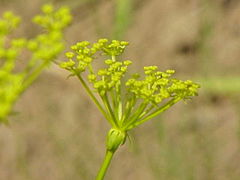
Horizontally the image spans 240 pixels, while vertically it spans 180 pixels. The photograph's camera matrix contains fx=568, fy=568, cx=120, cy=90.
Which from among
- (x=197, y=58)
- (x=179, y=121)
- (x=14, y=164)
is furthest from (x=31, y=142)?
(x=197, y=58)

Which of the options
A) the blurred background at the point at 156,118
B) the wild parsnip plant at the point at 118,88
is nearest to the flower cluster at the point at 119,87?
the wild parsnip plant at the point at 118,88

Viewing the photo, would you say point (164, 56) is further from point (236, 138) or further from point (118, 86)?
point (118, 86)

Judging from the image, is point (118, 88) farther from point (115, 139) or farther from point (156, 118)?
point (156, 118)

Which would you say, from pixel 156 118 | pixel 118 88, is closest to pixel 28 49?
pixel 118 88

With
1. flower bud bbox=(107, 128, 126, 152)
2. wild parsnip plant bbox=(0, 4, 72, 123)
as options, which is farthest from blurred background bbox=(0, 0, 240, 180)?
wild parsnip plant bbox=(0, 4, 72, 123)

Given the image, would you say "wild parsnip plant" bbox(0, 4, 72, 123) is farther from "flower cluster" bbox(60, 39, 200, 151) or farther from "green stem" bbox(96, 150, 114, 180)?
"green stem" bbox(96, 150, 114, 180)

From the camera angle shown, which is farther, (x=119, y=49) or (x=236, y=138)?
(x=236, y=138)

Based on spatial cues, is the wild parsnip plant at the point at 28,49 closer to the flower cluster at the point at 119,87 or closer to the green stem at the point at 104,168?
the flower cluster at the point at 119,87
